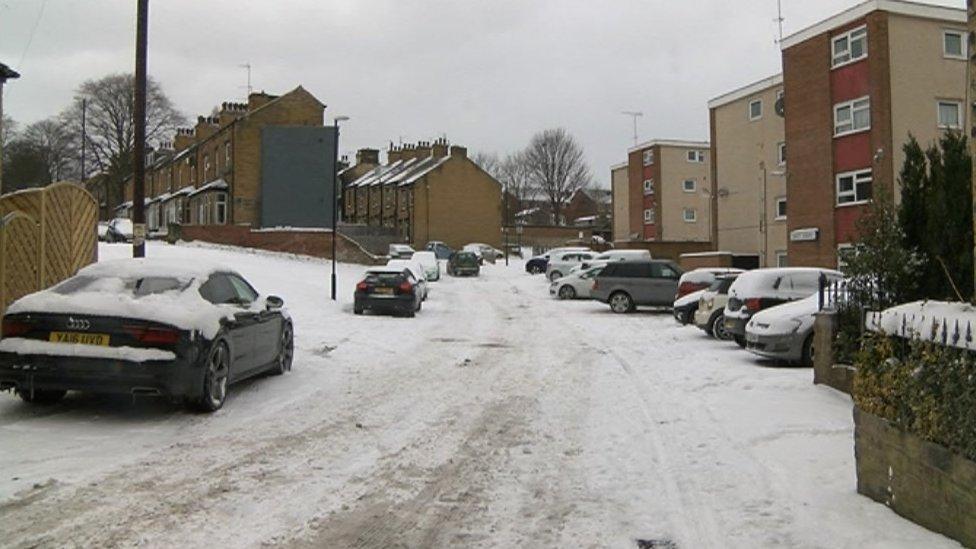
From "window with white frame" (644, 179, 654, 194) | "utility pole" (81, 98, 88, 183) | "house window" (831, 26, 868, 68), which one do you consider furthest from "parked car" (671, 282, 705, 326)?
"utility pole" (81, 98, 88, 183)

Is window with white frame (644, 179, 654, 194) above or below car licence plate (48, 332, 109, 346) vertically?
above

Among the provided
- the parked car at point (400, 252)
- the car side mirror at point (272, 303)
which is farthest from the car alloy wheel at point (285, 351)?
the parked car at point (400, 252)

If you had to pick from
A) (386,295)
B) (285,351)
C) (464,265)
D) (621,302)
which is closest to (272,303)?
(285,351)

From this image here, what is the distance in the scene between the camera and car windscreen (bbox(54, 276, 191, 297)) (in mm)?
8508

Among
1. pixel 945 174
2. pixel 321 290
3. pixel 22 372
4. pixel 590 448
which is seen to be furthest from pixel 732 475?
pixel 321 290

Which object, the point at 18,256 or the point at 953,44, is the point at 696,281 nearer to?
the point at 18,256

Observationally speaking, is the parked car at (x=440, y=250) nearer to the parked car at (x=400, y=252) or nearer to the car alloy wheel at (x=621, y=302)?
the parked car at (x=400, y=252)

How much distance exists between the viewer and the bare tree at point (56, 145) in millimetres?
72438

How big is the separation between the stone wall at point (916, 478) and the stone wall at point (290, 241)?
38.1m

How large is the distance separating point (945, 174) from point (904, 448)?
4120 millimetres

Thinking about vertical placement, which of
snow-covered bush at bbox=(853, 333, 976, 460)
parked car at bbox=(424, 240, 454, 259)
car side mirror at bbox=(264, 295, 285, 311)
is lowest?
snow-covered bush at bbox=(853, 333, 976, 460)

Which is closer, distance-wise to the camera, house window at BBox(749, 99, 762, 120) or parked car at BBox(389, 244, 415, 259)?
house window at BBox(749, 99, 762, 120)

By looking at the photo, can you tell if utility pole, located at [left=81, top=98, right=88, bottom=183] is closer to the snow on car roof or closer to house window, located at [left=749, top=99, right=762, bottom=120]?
house window, located at [left=749, top=99, right=762, bottom=120]

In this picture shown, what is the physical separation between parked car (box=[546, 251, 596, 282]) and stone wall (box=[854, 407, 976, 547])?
3447 cm
